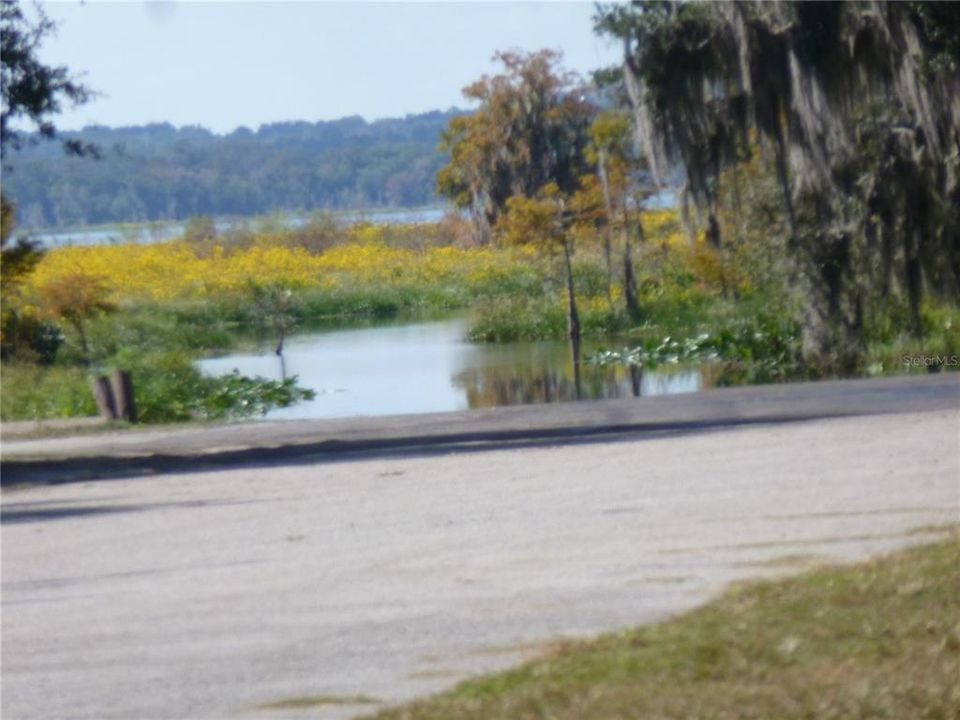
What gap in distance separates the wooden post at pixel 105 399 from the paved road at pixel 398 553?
21.8 feet

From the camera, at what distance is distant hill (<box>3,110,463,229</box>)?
120 m

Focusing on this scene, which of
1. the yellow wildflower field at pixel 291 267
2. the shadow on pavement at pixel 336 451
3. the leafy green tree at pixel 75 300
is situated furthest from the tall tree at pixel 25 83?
the yellow wildflower field at pixel 291 267

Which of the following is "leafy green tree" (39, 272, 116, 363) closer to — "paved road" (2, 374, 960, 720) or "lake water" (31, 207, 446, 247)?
"paved road" (2, 374, 960, 720)

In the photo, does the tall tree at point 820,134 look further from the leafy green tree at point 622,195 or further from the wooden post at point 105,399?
the leafy green tree at point 622,195

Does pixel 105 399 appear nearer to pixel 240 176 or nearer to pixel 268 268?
pixel 268 268

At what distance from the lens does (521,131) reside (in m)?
63.8

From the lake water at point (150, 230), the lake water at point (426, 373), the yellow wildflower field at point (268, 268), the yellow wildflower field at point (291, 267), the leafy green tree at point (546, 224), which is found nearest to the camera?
the lake water at point (426, 373)

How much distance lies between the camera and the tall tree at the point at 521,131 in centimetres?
6281

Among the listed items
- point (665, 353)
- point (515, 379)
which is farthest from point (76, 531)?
point (665, 353)

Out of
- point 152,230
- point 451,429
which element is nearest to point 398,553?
point 451,429

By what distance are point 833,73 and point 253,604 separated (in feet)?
55.4

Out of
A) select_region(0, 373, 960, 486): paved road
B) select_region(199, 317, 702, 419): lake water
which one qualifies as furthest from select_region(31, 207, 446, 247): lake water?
select_region(0, 373, 960, 486): paved road

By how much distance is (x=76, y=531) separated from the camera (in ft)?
41.3

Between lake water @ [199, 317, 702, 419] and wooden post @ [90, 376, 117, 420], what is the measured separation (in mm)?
3724
